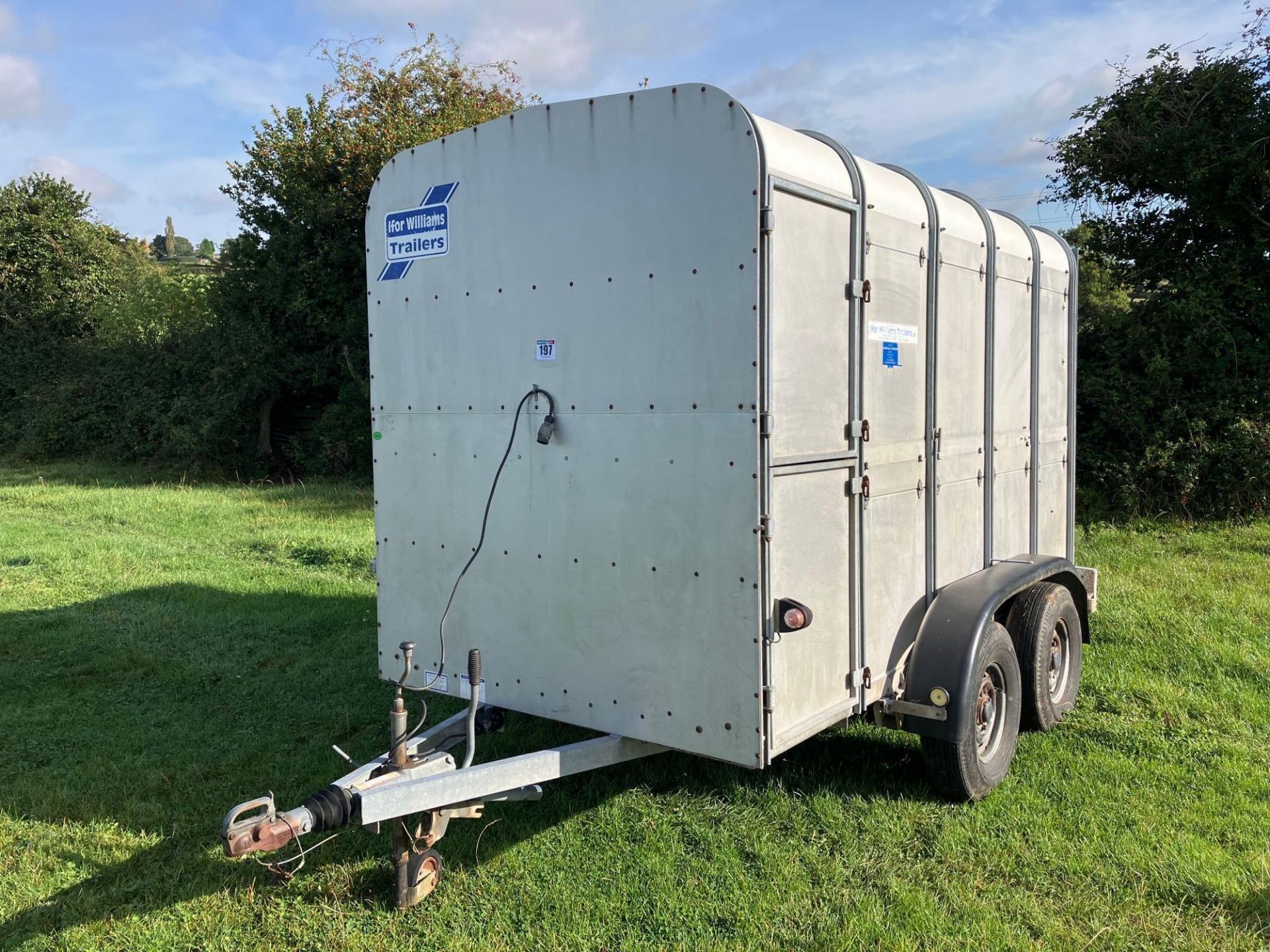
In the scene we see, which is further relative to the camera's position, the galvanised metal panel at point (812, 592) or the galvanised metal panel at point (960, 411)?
the galvanised metal panel at point (960, 411)

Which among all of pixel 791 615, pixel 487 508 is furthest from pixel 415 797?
pixel 791 615

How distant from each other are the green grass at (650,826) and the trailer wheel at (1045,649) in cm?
18

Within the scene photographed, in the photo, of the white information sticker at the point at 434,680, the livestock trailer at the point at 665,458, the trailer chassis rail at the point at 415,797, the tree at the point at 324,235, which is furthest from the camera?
the tree at the point at 324,235

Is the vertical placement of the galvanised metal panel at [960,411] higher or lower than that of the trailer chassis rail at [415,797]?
higher

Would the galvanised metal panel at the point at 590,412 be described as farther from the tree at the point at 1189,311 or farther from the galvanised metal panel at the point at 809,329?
the tree at the point at 1189,311

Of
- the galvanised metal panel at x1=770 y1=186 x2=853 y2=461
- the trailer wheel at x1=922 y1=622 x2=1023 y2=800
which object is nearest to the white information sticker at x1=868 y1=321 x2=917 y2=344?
the galvanised metal panel at x1=770 y1=186 x2=853 y2=461

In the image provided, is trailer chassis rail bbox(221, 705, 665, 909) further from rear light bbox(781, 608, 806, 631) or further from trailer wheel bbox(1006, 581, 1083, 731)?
trailer wheel bbox(1006, 581, 1083, 731)

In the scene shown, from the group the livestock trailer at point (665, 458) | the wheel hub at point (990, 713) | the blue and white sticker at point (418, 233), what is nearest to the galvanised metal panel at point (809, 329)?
the livestock trailer at point (665, 458)

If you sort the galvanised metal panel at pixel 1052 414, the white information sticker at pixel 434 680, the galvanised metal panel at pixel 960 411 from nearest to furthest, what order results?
the white information sticker at pixel 434 680 < the galvanised metal panel at pixel 960 411 < the galvanised metal panel at pixel 1052 414

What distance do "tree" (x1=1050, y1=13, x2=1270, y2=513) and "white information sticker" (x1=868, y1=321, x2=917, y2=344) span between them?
834 cm

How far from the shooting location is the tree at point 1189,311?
11.1 meters

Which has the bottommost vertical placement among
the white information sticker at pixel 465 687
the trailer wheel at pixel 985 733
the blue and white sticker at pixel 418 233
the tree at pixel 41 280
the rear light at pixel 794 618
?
the trailer wheel at pixel 985 733

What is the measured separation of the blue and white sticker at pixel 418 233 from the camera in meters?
4.01

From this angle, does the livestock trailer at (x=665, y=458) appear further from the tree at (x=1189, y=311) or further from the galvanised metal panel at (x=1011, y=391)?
the tree at (x=1189, y=311)
